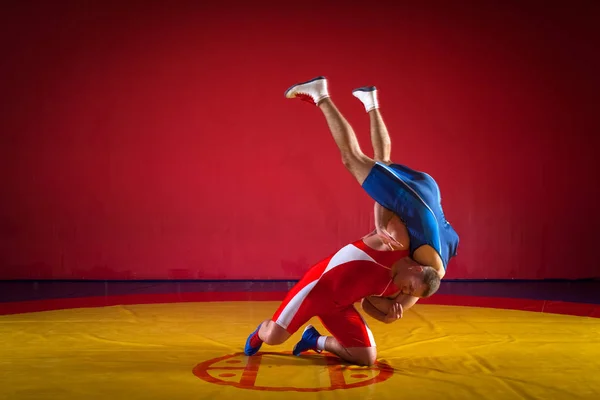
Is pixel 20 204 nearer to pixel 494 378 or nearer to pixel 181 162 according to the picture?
pixel 181 162

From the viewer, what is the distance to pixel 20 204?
6.53m

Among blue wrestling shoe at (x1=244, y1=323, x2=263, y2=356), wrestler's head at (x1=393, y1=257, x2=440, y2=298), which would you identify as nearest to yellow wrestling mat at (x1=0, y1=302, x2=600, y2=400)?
blue wrestling shoe at (x1=244, y1=323, x2=263, y2=356)

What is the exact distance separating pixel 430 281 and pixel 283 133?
4.15 m

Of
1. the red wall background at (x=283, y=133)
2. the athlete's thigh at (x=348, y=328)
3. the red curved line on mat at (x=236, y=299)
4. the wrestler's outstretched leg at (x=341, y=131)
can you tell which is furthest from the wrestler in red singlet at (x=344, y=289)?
the red wall background at (x=283, y=133)

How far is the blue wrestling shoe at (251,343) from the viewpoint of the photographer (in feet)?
9.73

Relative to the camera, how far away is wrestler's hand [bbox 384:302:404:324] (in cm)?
284

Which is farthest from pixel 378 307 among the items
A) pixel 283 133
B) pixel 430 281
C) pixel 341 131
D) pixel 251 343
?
pixel 283 133

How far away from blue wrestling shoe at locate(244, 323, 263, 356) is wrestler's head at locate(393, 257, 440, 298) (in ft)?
2.16

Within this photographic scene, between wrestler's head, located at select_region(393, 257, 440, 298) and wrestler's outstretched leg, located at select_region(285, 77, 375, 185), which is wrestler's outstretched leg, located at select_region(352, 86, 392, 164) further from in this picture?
wrestler's head, located at select_region(393, 257, 440, 298)

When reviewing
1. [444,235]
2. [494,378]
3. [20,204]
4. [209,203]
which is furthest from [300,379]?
[20,204]

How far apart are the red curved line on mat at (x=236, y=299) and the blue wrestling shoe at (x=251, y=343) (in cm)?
194

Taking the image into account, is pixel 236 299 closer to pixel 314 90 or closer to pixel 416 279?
pixel 314 90

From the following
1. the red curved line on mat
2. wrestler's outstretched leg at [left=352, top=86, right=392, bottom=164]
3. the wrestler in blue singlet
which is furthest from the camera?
the red curved line on mat

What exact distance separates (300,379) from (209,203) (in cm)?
419
